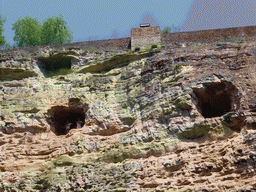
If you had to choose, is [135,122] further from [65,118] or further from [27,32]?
[27,32]

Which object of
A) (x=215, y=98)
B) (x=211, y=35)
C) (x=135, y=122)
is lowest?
(x=135, y=122)

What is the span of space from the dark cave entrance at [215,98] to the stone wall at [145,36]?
388 centimetres

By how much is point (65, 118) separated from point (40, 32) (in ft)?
23.8

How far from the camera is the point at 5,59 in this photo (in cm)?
1552

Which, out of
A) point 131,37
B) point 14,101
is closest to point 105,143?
point 14,101

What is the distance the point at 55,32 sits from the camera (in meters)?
19.9

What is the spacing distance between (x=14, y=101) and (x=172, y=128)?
5.54 metres

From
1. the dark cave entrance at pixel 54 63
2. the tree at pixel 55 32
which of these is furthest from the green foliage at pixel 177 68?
the tree at pixel 55 32

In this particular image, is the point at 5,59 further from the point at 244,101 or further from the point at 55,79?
the point at 244,101

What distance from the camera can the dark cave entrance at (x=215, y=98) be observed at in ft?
Answer: 39.3

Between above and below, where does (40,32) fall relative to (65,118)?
above

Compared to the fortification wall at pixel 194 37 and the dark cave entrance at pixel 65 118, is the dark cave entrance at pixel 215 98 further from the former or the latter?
the dark cave entrance at pixel 65 118

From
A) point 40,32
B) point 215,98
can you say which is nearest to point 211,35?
point 215,98

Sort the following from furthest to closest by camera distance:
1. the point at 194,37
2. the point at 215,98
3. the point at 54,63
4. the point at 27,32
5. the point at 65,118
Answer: the point at 27,32, the point at 54,63, the point at 194,37, the point at 65,118, the point at 215,98
